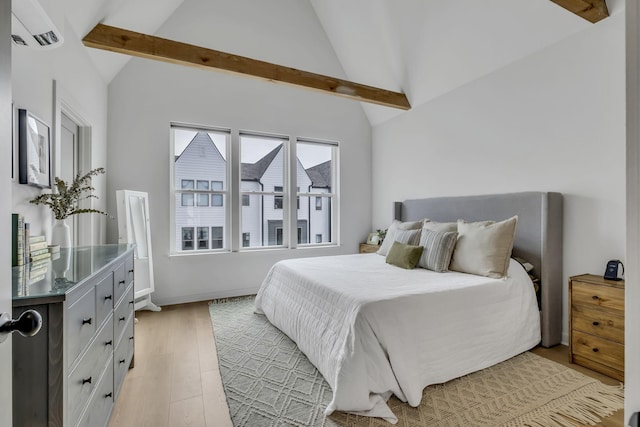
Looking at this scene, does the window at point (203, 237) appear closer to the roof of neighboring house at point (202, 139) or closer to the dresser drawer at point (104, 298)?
the roof of neighboring house at point (202, 139)

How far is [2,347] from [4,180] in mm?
368

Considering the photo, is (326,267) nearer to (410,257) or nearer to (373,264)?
(373,264)

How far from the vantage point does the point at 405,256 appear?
9.31 feet

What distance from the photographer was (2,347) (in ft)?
2.13

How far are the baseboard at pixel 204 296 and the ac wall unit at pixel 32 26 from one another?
287 cm

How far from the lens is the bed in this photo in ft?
5.72

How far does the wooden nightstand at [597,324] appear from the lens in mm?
1983

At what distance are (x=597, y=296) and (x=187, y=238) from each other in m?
4.04

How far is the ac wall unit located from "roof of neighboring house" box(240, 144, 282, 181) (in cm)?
264

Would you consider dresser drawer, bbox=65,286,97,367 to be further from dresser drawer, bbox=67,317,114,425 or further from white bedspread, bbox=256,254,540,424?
white bedspread, bbox=256,254,540,424

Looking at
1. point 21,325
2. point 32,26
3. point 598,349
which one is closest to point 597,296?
point 598,349

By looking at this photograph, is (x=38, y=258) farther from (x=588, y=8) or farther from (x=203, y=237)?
(x=588, y=8)

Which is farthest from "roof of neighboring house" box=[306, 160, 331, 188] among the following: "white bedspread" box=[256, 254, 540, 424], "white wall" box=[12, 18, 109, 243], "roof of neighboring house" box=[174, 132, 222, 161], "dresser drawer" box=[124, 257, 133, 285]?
"dresser drawer" box=[124, 257, 133, 285]

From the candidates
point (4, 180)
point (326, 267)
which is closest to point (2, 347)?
point (4, 180)
